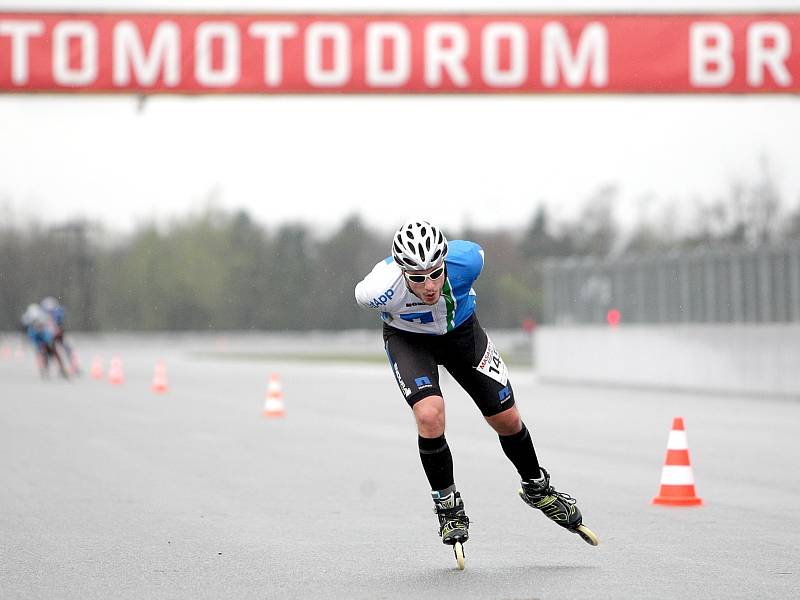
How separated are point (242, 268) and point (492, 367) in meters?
110

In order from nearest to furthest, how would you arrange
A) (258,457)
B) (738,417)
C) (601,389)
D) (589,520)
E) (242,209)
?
(589,520) < (258,457) < (738,417) < (601,389) < (242,209)

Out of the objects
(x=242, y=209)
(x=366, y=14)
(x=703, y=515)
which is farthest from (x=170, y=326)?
(x=703, y=515)

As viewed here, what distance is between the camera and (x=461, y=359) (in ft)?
25.6

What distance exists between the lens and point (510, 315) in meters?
105

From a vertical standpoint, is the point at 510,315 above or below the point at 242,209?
below

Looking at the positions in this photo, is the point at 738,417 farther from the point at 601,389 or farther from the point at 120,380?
the point at 120,380

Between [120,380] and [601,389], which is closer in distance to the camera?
[601,389]

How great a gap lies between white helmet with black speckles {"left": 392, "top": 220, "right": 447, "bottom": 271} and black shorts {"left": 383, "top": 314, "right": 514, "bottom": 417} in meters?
0.74

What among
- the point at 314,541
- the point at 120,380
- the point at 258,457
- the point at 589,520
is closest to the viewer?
the point at 314,541

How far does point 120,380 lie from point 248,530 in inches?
883

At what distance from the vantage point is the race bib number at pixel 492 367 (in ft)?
25.7

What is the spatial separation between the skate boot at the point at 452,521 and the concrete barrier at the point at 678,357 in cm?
1600

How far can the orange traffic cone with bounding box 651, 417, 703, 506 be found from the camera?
10.2 m

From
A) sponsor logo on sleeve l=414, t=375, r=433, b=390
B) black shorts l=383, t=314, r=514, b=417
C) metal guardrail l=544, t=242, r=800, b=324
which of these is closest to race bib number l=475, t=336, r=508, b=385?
black shorts l=383, t=314, r=514, b=417
